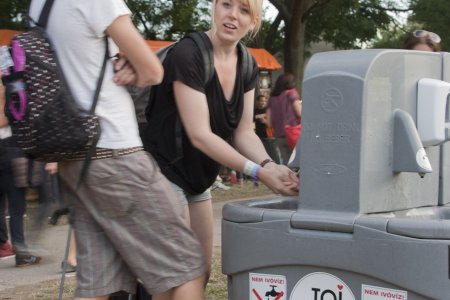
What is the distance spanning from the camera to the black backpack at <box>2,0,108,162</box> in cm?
216

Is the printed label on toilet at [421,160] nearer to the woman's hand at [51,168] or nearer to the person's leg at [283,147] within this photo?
the woman's hand at [51,168]

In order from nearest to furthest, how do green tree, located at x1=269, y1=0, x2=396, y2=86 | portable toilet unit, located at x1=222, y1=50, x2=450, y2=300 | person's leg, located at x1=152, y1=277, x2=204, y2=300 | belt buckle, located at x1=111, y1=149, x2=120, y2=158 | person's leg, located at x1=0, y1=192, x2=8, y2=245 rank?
portable toilet unit, located at x1=222, y1=50, x2=450, y2=300, belt buckle, located at x1=111, y1=149, x2=120, y2=158, person's leg, located at x1=152, y1=277, x2=204, y2=300, person's leg, located at x1=0, y1=192, x2=8, y2=245, green tree, located at x1=269, y1=0, x2=396, y2=86

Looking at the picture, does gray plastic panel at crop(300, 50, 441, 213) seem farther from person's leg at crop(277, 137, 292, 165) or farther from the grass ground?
person's leg at crop(277, 137, 292, 165)

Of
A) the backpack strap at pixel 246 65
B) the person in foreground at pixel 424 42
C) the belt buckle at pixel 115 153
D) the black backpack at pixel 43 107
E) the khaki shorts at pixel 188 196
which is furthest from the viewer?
the person in foreground at pixel 424 42

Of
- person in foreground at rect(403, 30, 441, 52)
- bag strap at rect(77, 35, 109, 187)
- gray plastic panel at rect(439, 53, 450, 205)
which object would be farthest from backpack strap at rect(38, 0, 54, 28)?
person in foreground at rect(403, 30, 441, 52)

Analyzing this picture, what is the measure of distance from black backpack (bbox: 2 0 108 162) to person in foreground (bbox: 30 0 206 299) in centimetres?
6

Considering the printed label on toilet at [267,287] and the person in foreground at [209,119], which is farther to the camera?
the person in foreground at [209,119]

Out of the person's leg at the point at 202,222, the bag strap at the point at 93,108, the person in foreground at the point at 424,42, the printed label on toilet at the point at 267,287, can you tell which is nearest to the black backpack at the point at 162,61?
the person's leg at the point at 202,222

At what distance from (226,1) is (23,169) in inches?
38.6

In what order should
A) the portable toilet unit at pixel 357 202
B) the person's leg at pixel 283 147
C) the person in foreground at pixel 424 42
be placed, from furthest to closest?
the person's leg at pixel 283 147
the person in foreground at pixel 424 42
the portable toilet unit at pixel 357 202

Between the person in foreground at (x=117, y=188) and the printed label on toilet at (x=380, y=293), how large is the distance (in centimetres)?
58

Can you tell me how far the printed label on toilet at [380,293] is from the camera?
6.79 feet

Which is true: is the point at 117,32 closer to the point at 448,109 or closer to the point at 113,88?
the point at 113,88

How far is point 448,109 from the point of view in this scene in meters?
2.43
